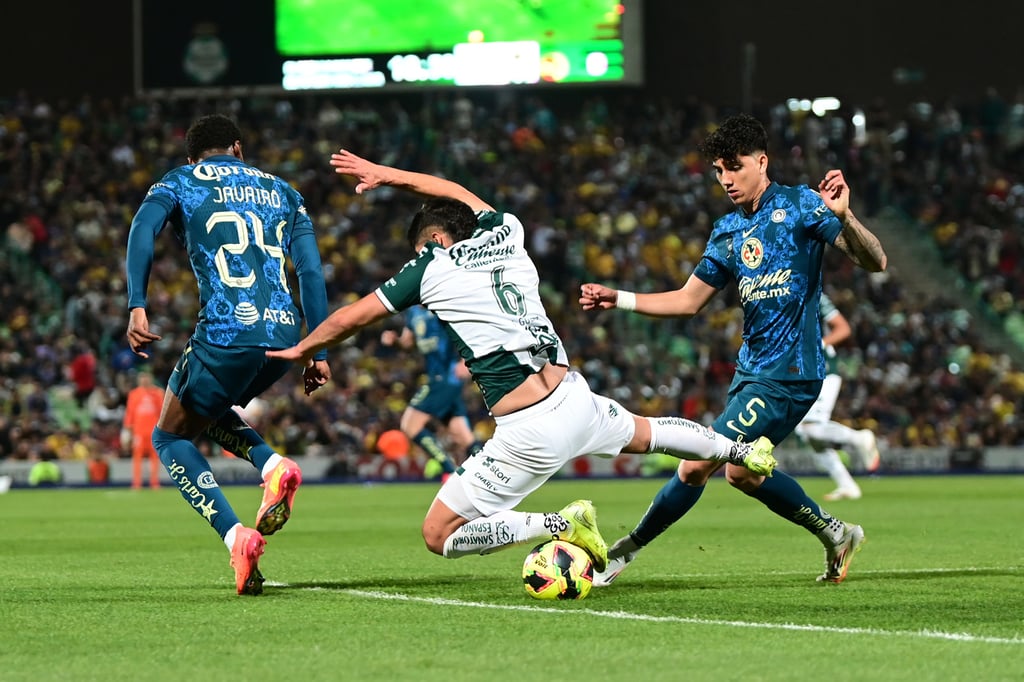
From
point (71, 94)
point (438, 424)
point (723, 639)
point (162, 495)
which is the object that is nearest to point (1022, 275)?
point (438, 424)

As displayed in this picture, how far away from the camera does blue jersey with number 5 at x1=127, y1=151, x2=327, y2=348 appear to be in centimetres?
843

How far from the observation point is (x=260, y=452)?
8.58m

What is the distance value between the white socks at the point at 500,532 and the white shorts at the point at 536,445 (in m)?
0.06

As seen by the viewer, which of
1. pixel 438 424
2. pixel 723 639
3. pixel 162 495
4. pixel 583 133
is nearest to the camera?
pixel 723 639

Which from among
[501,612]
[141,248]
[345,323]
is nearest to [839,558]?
[501,612]

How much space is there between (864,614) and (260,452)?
3.23m

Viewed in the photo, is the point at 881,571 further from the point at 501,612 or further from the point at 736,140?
the point at 501,612

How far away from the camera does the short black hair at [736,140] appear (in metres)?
8.74

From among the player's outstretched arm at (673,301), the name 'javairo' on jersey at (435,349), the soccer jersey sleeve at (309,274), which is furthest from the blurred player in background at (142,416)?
the player's outstretched arm at (673,301)

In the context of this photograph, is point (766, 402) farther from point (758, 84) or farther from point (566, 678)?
point (758, 84)

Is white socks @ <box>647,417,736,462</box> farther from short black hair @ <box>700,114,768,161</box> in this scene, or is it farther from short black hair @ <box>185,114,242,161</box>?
short black hair @ <box>185,114,242,161</box>

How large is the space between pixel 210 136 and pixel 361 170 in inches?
39.5

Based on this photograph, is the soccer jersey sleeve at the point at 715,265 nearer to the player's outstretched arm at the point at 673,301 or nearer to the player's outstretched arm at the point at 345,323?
the player's outstretched arm at the point at 673,301

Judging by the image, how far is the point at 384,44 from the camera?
34094mm
